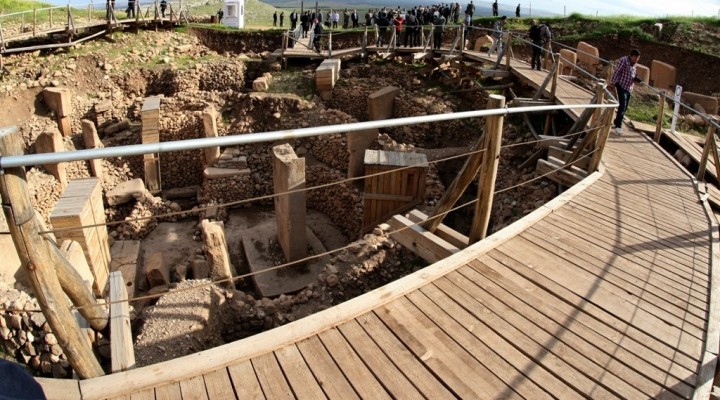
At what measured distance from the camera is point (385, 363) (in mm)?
2811

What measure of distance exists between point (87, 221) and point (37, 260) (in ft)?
23.5

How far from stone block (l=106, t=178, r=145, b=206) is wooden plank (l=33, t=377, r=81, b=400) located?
11.3 metres

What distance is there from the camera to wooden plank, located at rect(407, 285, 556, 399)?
8.90ft

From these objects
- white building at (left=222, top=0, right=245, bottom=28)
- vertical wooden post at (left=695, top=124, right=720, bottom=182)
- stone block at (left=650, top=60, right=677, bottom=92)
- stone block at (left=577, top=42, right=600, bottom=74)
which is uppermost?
white building at (left=222, top=0, right=245, bottom=28)

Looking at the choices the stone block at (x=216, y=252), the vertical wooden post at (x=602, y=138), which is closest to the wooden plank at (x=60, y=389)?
the stone block at (x=216, y=252)

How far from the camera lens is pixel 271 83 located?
637 inches

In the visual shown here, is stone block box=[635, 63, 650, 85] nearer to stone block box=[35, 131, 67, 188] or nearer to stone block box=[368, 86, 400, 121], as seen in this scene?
stone block box=[368, 86, 400, 121]

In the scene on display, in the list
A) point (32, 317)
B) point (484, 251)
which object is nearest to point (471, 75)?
point (484, 251)

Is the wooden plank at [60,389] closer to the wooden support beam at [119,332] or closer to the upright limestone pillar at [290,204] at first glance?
the wooden support beam at [119,332]

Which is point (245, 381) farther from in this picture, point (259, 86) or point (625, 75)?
point (259, 86)

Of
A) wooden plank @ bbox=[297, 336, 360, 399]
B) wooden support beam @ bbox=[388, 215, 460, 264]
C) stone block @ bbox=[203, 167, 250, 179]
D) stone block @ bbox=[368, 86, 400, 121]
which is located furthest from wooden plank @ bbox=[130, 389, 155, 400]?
stone block @ bbox=[368, 86, 400, 121]

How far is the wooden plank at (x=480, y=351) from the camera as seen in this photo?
2.71 metres

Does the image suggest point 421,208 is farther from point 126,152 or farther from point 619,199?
point 126,152

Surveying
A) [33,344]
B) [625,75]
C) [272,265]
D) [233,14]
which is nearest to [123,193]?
[272,265]
